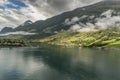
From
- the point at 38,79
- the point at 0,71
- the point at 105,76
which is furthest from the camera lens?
the point at 0,71

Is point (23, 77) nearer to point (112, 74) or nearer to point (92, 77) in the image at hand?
point (92, 77)

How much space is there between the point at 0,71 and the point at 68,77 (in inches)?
2074

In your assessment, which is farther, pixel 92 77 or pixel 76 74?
pixel 76 74

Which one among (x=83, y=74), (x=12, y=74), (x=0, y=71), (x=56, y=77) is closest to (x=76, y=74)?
(x=83, y=74)

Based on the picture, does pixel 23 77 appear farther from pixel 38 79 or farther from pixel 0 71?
pixel 0 71

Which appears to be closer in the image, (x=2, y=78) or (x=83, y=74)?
(x=2, y=78)

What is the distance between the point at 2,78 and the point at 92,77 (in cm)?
5793

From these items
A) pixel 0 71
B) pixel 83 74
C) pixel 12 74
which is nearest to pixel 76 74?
pixel 83 74

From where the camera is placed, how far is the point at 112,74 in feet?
491

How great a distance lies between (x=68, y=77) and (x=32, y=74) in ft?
84.2

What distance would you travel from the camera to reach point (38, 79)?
131125mm

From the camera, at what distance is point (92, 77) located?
139375 mm

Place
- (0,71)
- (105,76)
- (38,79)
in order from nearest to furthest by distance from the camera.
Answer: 1. (38,79)
2. (105,76)
3. (0,71)

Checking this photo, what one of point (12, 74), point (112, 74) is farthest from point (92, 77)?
point (12, 74)
